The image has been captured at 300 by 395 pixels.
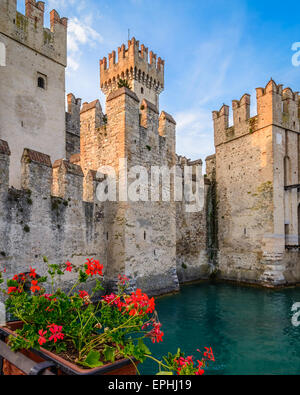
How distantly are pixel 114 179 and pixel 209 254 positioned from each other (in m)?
8.99

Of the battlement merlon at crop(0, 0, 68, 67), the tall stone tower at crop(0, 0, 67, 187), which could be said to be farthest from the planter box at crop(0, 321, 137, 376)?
the battlement merlon at crop(0, 0, 68, 67)

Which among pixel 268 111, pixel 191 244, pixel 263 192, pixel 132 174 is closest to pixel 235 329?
pixel 132 174

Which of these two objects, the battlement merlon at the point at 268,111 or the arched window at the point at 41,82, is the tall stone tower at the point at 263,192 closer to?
the battlement merlon at the point at 268,111

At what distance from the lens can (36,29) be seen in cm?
1373

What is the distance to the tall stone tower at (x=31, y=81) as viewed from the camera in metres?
12.4

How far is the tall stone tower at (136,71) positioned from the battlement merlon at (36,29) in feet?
50.2

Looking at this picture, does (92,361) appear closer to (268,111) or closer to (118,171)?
(118,171)

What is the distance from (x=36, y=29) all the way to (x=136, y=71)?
691 inches

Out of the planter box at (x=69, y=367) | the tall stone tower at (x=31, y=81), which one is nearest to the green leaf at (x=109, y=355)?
the planter box at (x=69, y=367)

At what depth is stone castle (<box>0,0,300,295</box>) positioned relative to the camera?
28.5 feet

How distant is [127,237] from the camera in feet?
34.8

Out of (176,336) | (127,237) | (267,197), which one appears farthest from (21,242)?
(267,197)
